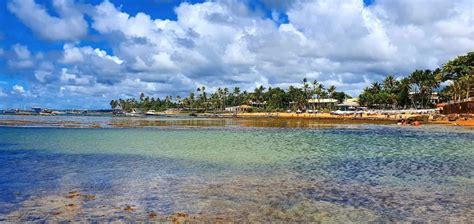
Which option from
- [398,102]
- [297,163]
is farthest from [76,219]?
[398,102]

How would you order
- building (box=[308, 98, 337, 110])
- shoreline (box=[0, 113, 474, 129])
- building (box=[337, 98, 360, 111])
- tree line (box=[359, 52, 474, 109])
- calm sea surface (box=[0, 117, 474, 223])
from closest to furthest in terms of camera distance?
calm sea surface (box=[0, 117, 474, 223])
shoreline (box=[0, 113, 474, 129])
tree line (box=[359, 52, 474, 109])
building (box=[337, 98, 360, 111])
building (box=[308, 98, 337, 110])

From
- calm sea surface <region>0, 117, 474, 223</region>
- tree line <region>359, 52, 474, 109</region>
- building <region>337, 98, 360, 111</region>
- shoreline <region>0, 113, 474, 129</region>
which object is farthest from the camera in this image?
building <region>337, 98, 360, 111</region>

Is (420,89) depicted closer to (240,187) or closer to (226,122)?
(226,122)

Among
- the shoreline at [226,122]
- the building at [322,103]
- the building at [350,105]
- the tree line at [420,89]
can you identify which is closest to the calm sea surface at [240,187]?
the shoreline at [226,122]

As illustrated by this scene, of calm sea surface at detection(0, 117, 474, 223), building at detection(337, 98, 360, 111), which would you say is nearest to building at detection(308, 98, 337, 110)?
building at detection(337, 98, 360, 111)

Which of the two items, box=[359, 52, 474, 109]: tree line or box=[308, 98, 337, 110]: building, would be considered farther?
box=[308, 98, 337, 110]: building

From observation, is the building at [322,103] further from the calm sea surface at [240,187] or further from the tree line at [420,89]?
the calm sea surface at [240,187]

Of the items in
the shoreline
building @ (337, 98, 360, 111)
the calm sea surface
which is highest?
building @ (337, 98, 360, 111)

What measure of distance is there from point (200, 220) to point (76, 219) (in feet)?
12.4

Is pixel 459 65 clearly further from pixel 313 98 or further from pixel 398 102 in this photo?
Result: pixel 313 98

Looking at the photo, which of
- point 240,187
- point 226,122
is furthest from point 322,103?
point 240,187

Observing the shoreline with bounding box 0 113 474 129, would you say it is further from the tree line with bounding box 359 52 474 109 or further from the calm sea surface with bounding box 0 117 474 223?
the calm sea surface with bounding box 0 117 474 223

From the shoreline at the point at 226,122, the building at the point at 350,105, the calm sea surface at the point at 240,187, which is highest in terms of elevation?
the building at the point at 350,105

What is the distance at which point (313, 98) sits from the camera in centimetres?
19475
